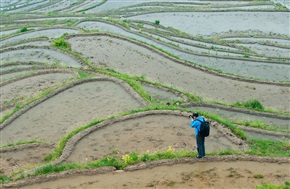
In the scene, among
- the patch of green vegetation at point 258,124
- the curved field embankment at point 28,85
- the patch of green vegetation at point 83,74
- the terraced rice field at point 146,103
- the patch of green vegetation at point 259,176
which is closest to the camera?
the patch of green vegetation at point 259,176

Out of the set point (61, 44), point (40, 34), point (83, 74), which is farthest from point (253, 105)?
point (40, 34)

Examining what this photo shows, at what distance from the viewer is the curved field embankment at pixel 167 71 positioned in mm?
17263

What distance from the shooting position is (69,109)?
51.7 feet

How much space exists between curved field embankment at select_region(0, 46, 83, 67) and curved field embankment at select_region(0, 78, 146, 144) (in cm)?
459

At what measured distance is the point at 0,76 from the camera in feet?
69.7

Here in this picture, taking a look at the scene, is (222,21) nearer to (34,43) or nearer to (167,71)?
(167,71)

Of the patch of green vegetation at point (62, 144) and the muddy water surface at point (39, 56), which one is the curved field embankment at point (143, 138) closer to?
the patch of green vegetation at point (62, 144)

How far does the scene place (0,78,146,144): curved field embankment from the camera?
1415cm

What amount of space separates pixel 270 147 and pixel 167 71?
9219mm

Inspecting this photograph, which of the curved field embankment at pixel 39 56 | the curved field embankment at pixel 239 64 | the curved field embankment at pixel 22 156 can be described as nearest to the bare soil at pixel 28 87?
the curved field embankment at pixel 39 56

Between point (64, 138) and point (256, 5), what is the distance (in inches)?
1167

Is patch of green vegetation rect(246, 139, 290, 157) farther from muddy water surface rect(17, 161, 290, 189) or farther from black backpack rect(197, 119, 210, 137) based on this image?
black backpack rect(197, 119, 210, 137)

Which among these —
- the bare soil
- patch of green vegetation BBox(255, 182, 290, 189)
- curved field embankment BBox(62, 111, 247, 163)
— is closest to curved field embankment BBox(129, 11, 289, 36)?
the bare soil

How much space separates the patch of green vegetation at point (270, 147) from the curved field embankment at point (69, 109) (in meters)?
5.25
